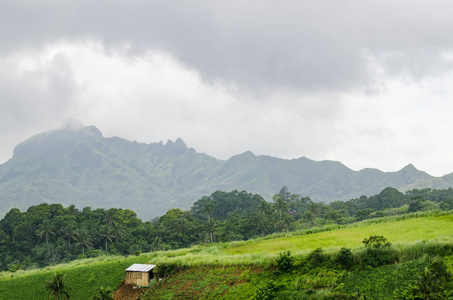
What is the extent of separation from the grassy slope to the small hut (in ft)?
4.63

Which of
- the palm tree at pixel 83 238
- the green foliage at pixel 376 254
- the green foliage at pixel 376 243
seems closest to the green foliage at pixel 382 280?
the green foliage at pixel 376 254

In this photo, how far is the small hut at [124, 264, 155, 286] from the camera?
1101 inches

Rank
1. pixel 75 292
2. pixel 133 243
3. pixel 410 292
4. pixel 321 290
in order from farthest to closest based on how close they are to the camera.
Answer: pixel 133 243 → pixel 75 292 → pixel 321 290 → pixel 410 292

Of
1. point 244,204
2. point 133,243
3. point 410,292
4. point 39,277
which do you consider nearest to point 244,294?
point 410,292

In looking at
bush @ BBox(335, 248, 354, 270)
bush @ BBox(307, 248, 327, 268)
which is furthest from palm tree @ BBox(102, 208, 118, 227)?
bush @ BBox(335, 248, 354, 270)

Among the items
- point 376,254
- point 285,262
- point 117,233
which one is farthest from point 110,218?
point 376,254

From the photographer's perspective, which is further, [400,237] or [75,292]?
[75,292]

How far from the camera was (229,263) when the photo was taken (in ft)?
85.3

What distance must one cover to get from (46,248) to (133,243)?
59.3 ft

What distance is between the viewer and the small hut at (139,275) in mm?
27969

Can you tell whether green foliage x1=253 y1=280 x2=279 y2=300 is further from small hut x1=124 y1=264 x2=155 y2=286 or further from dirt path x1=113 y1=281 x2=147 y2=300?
dirt path x1=113 y1=281 x2=147 y2=300

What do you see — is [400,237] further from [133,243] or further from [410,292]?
[133,243]

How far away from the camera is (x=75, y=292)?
30.3 m

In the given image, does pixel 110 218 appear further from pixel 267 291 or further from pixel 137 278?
pixel 267 291
